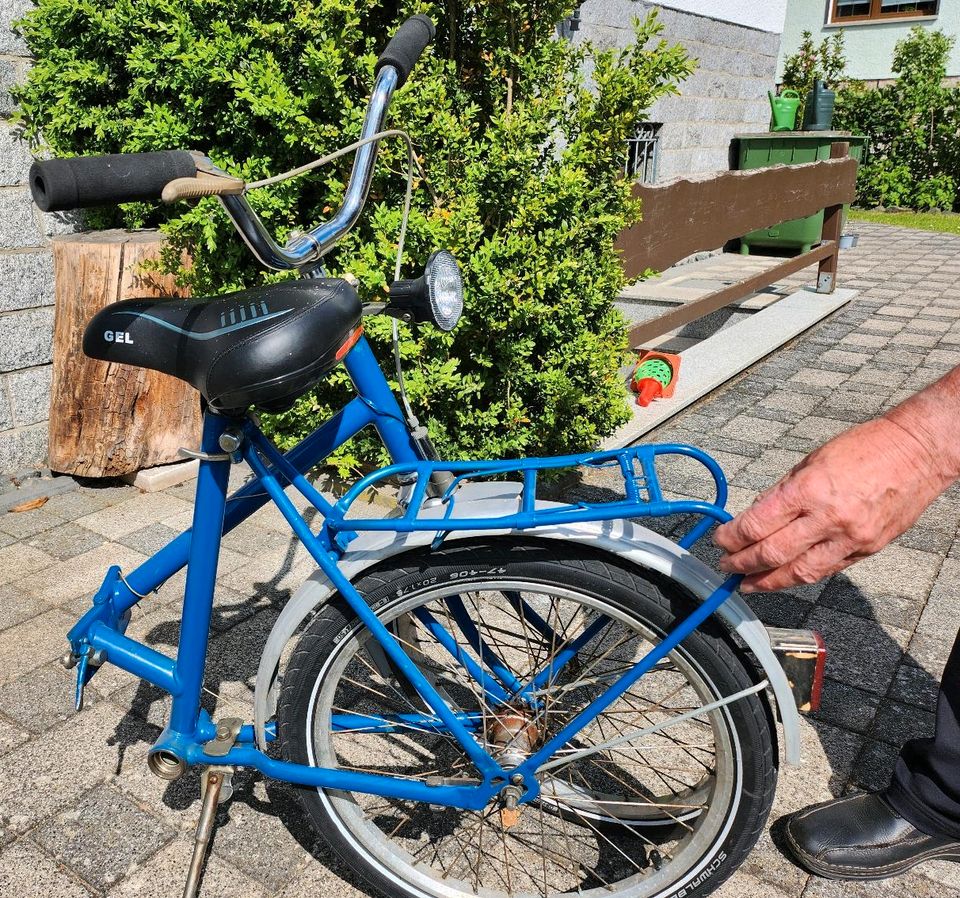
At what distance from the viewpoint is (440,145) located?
128 inches

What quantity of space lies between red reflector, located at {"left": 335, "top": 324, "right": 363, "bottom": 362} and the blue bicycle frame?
0.05m

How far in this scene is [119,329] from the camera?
1615 mm

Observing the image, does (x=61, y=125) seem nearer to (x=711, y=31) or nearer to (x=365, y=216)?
(x=365, y=216)

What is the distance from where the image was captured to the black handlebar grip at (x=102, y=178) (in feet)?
4.07

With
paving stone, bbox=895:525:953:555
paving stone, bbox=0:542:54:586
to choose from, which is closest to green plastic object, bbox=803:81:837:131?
paving stone, bbox=895:525:953:555

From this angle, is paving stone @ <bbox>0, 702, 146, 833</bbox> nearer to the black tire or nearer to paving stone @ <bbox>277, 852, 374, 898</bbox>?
paving stone @ <bbox>277, 852, 374, 898</bbox>

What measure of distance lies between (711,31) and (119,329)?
8367mm

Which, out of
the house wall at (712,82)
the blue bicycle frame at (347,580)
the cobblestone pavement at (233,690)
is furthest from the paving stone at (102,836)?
the house wall at (712,82)

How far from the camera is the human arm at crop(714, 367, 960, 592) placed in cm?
130

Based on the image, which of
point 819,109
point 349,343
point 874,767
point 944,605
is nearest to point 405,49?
point 349,343

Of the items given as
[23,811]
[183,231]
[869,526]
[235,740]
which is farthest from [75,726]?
[869,526]

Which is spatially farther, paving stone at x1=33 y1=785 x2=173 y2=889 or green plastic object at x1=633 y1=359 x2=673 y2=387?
green plastic object at x1=633 y1=359 x2=673 y2=387

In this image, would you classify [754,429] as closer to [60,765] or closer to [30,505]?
[30,505]

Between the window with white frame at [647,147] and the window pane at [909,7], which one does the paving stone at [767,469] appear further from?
the window pane at [909,7]
